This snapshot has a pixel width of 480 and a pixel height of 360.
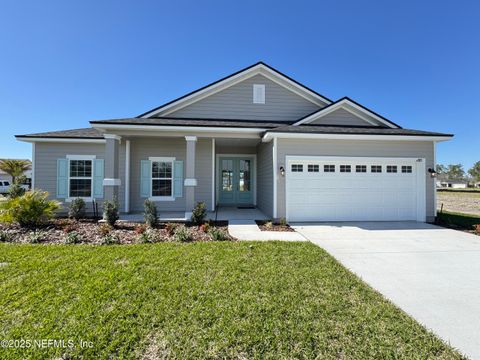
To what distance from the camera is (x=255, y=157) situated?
12.0m

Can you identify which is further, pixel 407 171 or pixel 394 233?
pixel 407 171

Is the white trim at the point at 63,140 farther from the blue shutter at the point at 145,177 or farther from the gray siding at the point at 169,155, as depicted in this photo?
the blue shutter at the point at 145,177

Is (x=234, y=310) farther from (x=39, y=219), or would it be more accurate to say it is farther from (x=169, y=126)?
(x=39, y=219)

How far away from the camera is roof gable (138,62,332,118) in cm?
1063

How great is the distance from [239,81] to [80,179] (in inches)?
350

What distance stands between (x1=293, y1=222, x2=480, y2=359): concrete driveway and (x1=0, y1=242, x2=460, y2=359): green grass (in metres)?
0.34

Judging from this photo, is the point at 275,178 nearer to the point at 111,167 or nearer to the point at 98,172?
the point at 111,167

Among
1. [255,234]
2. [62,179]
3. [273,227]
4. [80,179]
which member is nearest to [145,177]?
[80,179]

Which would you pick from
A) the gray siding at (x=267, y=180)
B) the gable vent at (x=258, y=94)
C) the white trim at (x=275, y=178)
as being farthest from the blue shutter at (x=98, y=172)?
the gable vent at (x=258, y=94)

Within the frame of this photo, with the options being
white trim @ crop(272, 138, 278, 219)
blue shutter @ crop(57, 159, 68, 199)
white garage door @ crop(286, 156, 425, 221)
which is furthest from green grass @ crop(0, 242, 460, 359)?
blue shutter @ crop(57, 159, 68, 199)

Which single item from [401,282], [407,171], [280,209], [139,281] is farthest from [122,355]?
[407,171]

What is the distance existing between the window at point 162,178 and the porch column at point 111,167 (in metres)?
1.93

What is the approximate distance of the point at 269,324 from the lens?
2434 mm

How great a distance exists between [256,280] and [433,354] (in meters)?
2.13
